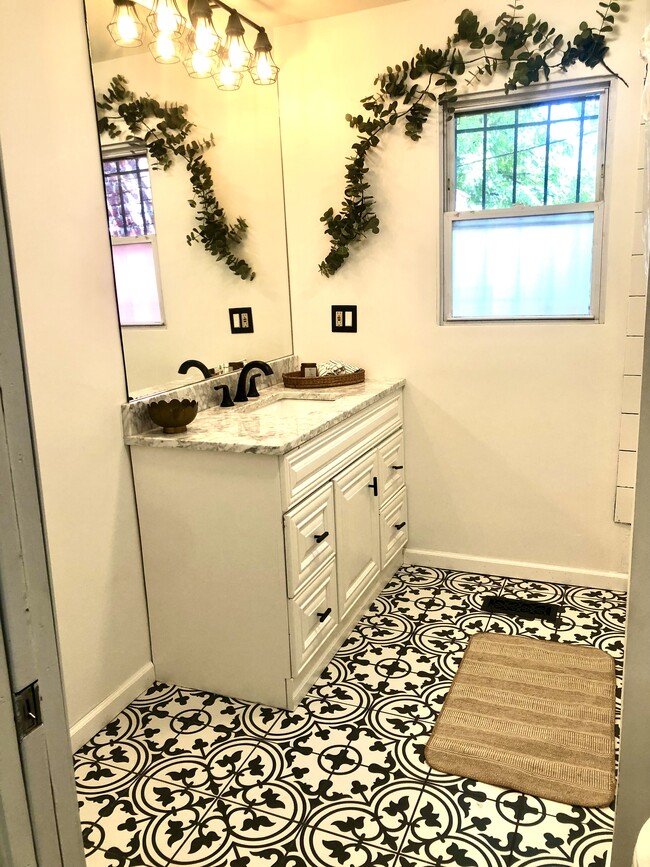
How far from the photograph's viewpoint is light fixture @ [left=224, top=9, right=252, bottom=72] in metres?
2.70

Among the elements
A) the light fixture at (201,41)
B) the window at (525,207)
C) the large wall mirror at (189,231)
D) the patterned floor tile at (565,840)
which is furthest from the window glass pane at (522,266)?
the patterned floor tile at (565,840)

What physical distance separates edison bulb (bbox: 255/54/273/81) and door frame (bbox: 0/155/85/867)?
8.10 ft

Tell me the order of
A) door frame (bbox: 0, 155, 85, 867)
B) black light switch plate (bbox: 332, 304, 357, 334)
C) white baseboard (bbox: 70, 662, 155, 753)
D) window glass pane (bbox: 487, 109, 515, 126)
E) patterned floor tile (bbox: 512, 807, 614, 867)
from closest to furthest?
door frame (bbox: 0, 155, 85, 867) < patterned floor tile (bbox: 512, 807, 614, 867) < white baseboard (bbox: 70, 662, 155, 753) < window glass pane (bbox: 487, 109, 515, 126) < black light switch plate (bbox: 332, 304, 357, 334)

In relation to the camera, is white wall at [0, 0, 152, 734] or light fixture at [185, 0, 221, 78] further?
light fixture at [185, 0, 221, 78]

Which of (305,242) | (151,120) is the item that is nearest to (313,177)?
(305,242)

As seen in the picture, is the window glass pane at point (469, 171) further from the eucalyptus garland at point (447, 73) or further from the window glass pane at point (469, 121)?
the eucalyptus garland at point (447, 73)

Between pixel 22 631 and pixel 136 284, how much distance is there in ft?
5.65

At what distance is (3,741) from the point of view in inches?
33.5

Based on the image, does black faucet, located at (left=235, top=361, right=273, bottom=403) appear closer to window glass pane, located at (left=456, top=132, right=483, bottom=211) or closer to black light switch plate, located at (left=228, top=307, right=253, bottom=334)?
black light switch plate, located at (left=228, top=307, right=253, bottom=334)

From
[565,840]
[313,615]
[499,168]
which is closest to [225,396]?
[313,615]

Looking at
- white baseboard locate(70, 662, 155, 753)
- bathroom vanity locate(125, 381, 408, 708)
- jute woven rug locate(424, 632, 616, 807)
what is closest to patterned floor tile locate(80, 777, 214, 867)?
white baseboard locate(70, 662, 155, 753)

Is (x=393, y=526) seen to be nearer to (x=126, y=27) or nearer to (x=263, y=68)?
(x=263, y=68)

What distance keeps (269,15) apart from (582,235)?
1628 millimetres

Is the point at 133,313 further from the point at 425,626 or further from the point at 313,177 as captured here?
the point at 425,626
